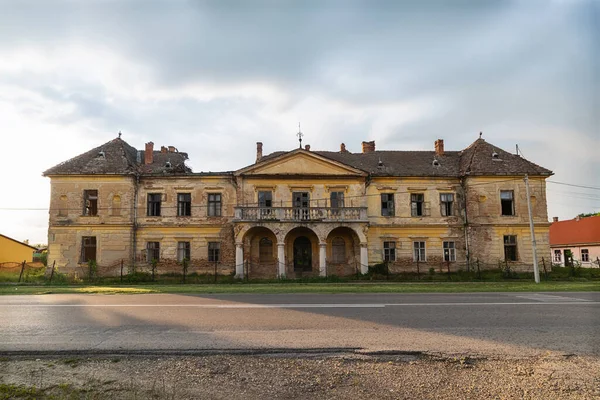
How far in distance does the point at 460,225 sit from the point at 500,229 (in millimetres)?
2758

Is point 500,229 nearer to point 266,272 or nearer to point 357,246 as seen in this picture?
point 357,246

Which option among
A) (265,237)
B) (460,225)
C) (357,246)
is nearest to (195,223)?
(265,237)

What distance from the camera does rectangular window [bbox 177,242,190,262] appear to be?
2936 cm

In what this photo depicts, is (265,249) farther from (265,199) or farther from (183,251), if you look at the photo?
(183,251)

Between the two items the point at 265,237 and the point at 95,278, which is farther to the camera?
the point at 265,237

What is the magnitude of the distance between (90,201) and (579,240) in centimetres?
4742

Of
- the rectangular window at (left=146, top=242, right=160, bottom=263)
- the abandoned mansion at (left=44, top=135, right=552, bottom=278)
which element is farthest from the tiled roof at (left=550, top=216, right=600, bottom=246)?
the rectangular window at (left=146, top=242, right=160, bottom=263)

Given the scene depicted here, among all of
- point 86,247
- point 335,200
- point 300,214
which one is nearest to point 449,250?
point 335,200

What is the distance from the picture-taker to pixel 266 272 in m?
28.8

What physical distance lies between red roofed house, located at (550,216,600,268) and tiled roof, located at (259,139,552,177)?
A: 14940 mm

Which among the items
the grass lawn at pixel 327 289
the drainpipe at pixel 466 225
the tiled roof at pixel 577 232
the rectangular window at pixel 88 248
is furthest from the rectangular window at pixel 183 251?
the tiled roof at pixel 577 232

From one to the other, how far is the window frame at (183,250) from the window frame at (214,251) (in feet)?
4.67

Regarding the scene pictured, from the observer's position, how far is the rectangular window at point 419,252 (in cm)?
3009

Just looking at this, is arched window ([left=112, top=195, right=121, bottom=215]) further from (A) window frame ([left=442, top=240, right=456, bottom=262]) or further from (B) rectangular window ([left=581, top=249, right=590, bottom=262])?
(B) rectangular window ([left=581, top=249, right=590, bottom=262])
